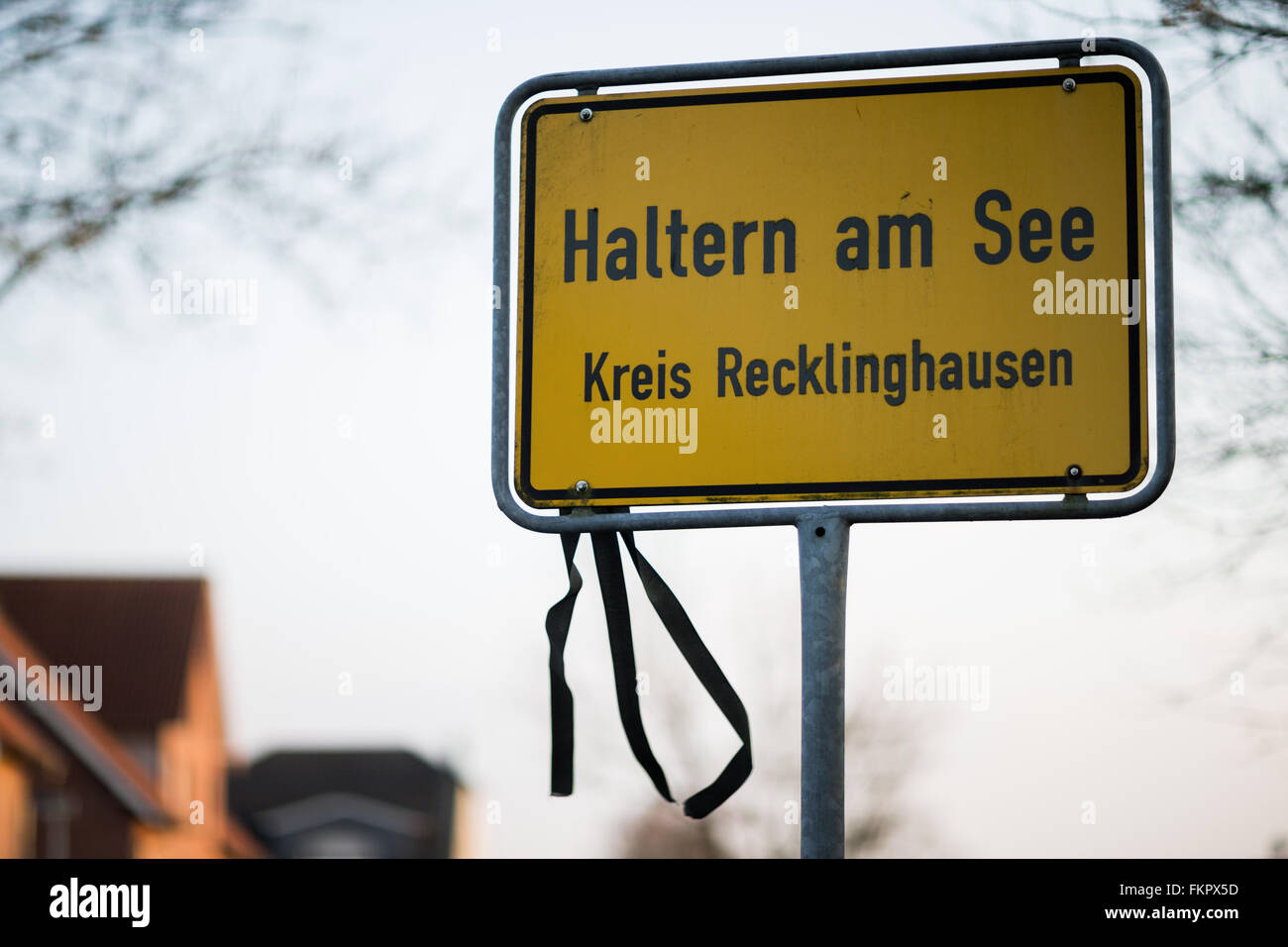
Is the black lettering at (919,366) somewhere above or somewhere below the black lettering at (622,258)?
below

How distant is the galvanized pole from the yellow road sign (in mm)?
101

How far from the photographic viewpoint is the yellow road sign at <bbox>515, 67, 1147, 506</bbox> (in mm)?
1990

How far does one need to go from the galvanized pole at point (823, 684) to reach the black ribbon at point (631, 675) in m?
0.13

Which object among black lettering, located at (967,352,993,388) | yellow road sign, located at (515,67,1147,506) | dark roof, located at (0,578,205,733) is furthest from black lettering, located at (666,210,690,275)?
dark roof, located at (0,578,205,733)

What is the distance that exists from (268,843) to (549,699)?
64360mm

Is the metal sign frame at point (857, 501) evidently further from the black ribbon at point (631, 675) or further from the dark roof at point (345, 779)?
the dark roof at point (345, 779)

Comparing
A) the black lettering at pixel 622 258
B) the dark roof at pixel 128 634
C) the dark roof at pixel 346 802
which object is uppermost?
the black lettering at pixel 622 258

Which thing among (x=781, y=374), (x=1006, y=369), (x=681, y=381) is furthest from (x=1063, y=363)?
(x=681, y=381)

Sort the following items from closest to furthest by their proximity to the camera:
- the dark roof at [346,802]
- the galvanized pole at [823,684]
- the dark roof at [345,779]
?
1. the galvanized pole at [823,684]
2. the dark roof at [346,802]
3. the dark roof at [345,779]

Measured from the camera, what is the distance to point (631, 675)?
6.55 feet

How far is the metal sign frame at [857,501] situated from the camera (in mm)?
1948

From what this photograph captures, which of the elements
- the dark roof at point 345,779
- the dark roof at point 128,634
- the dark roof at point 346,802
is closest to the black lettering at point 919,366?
the dark roof at point 128,634
